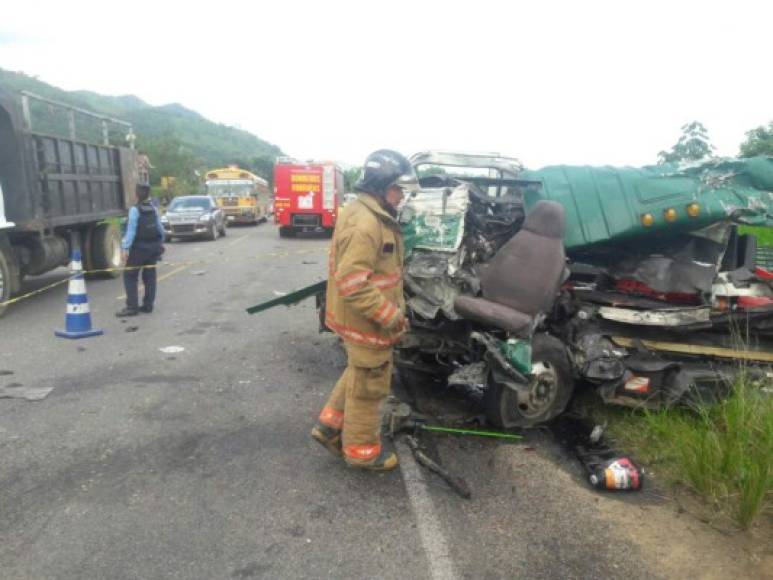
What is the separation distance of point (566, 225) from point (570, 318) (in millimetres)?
685

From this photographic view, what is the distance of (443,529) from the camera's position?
3076mm

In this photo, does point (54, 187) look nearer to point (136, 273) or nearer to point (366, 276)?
point (136, 273)

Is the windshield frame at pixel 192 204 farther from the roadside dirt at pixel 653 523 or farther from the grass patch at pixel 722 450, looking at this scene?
the grass patch at pixel 722 450

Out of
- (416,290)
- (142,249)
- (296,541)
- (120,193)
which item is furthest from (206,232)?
(296,541)

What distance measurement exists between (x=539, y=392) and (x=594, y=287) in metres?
1.08

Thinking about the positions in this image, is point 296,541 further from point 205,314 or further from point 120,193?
point 120,193

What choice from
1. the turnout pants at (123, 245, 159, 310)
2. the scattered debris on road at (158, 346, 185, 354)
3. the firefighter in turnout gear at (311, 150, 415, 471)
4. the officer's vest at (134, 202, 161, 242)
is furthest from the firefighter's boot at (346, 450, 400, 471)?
the officer's vest at (134, 202, 161, 242)

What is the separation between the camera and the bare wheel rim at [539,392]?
4.25 metres

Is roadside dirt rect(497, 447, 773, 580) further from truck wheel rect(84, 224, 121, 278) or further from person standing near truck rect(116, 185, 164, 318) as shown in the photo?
truck wheel rect(84, 224, 121, 278)

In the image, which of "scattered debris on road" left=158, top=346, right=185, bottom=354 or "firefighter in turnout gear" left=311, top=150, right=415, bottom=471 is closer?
"firefighter in turnout gear" left=311, top=150, right=415, bottom=471

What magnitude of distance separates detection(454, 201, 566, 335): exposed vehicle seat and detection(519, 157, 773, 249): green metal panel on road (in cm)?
44

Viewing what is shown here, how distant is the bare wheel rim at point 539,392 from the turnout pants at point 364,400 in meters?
1.11

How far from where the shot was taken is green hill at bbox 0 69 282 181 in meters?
57.2

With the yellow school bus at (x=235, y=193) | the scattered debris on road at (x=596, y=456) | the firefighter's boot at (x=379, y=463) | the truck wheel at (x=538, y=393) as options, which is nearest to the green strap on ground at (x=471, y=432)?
the truck wheel at (x=538, y=393)
